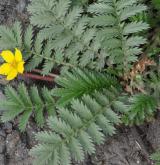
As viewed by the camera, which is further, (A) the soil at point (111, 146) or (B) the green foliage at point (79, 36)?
(A) the soil at point (111, 146)

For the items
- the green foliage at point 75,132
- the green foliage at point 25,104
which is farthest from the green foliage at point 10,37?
the green foliage at point 75,132

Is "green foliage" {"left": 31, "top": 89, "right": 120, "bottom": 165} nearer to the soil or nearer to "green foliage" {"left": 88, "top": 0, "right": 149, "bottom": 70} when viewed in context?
the soil

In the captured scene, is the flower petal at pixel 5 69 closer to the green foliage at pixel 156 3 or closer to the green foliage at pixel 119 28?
the green foliage at pixel 119 28

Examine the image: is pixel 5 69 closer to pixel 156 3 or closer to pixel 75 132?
pixel 75 132

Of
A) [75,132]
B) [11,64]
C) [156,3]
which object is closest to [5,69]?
[11,64]

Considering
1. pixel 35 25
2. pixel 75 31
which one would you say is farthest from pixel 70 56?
pixel 35 25

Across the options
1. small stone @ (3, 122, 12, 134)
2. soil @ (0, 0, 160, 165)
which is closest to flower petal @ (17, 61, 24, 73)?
soil @ (0, 0, 160, 165)

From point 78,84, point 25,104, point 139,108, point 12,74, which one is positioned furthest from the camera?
point 12,74
